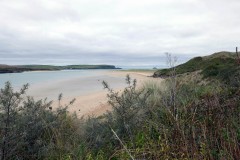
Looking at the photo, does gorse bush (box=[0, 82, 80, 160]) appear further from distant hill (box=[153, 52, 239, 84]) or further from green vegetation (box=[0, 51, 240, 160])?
distant hill (box=[153, 52, 239, 84])

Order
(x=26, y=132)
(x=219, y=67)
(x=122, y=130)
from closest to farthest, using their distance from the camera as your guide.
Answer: (x=26, y=132), (x=122, y=130), (x=219, y=67)

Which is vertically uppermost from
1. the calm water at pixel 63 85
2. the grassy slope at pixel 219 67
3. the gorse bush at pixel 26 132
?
the grassy slope at pixel 219 67

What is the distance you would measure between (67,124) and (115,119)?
1400mm

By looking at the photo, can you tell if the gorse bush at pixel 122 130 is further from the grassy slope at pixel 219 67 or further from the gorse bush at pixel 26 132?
the grassy slope at pixel 219 67

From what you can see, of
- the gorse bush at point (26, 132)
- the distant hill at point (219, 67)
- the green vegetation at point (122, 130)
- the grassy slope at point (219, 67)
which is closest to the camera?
the green vegetation at point (122, 130)

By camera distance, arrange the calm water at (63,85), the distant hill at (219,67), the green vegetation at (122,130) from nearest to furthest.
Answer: the green vegetation at (122,130) < the distant hill at (219,67) < the calm water at (63,85)

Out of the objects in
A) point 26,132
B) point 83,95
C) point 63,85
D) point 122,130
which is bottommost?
point 63,85

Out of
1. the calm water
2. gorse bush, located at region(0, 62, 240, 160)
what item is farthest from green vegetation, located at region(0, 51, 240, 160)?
the calm water

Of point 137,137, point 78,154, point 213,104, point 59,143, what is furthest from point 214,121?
point 59,143

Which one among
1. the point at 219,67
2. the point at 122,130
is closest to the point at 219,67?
the point at 219,67

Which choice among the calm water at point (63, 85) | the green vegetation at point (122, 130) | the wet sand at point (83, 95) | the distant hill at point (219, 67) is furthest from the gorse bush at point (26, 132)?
the wet sand at point (83, 95)

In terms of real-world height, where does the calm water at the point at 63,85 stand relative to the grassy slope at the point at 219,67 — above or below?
below

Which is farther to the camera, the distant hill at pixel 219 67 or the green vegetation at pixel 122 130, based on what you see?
the distant hill at pixel 219 67

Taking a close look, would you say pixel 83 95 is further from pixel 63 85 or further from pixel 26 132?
pixel 26 132
